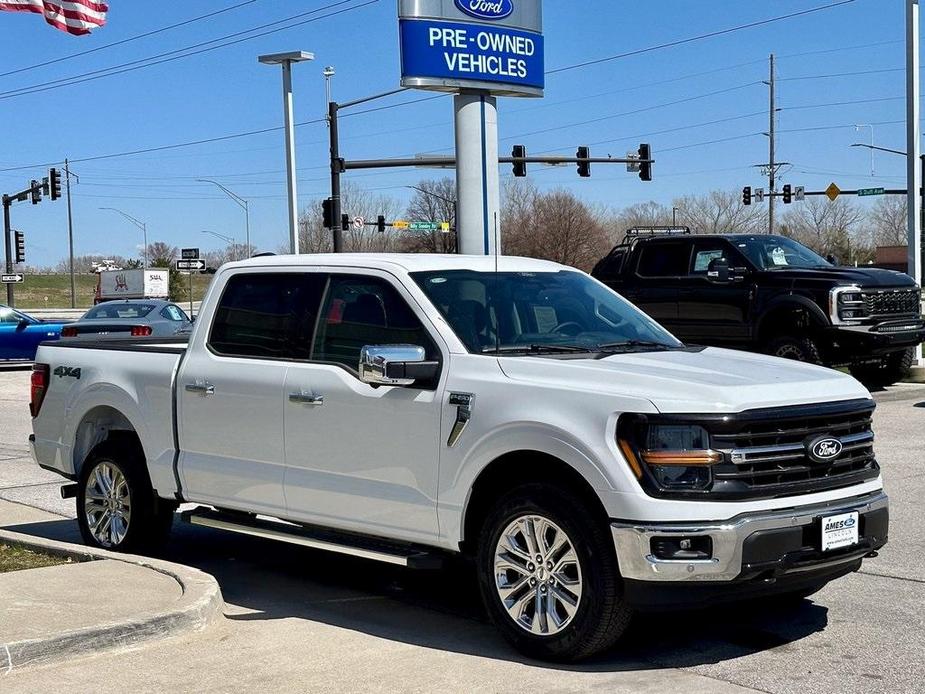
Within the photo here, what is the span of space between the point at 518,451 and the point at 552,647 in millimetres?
907

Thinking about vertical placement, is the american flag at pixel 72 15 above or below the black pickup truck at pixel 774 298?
above

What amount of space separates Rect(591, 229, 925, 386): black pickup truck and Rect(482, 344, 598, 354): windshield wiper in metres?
10.4

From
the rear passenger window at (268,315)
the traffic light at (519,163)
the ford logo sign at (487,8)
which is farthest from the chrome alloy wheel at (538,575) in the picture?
the traffic light at (519,163)

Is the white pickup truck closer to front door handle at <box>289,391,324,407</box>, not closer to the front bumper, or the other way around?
front door handle at <box>289,391,324,407</box>

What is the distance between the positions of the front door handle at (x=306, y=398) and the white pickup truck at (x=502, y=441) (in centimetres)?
2

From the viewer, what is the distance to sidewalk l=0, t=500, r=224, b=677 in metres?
5.72

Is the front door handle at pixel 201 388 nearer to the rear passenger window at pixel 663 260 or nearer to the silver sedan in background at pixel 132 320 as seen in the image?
the rear passenger window at pixel 663 260

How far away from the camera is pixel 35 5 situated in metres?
13.1

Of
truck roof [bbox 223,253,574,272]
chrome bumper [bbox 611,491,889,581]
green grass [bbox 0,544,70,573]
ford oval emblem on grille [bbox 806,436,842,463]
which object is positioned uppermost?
truck roof [bbox 223,253,574,272]

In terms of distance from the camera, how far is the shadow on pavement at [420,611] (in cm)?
590

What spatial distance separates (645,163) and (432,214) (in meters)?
39.0

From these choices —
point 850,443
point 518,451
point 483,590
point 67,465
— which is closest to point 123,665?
point 483,590

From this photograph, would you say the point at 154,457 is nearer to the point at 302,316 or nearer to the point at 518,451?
the point at 302,316

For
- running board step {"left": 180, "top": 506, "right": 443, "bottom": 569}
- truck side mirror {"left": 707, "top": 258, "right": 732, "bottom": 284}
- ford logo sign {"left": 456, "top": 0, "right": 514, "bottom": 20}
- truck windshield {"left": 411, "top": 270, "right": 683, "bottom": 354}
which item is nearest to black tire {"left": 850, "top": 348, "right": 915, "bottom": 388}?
truck side mirror {"left": 707, "top": 258, "right": 732, "bottom": 284}
